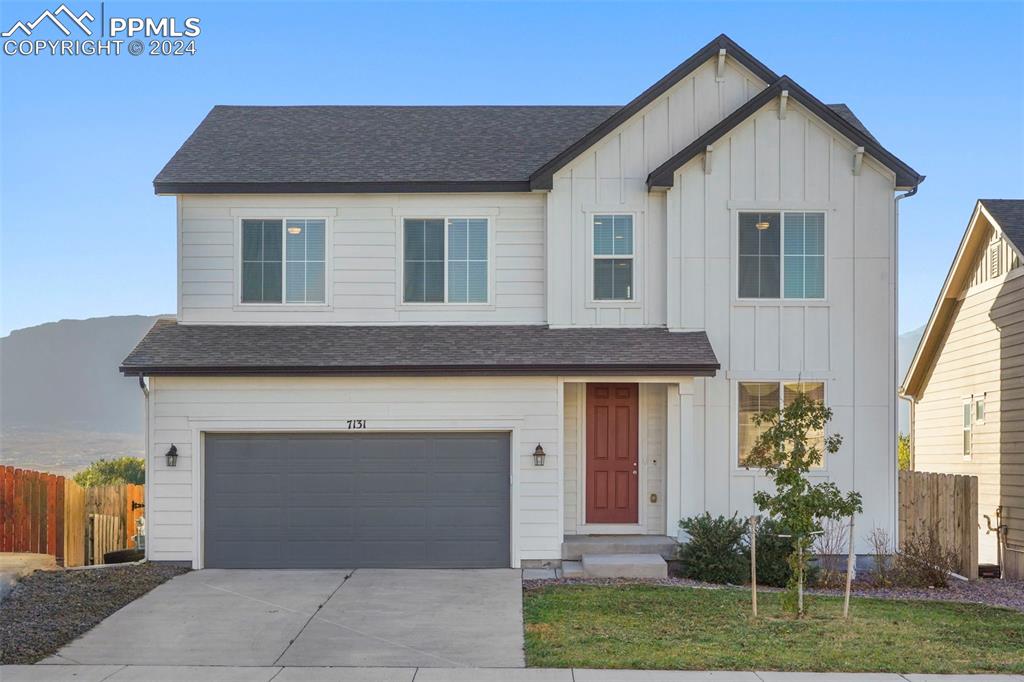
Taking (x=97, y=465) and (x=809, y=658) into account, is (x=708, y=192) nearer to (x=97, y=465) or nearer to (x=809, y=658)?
(x=809, y=658)

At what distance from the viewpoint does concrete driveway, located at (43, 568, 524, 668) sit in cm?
1014

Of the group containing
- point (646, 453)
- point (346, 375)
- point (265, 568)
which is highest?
point (346, 375)

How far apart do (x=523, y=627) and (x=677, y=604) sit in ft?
6.75

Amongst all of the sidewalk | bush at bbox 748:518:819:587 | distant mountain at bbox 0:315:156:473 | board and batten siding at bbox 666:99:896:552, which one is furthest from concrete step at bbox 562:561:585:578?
distant mountain at bbox 0:315:156:473

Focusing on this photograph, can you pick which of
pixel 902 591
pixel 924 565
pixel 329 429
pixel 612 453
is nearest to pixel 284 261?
pixel 329 429

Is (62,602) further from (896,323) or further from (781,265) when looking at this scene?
(896,323)

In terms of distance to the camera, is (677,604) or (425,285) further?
(425,285)

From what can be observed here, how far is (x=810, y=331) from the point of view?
51.2ft

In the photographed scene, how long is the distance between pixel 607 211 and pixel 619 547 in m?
4.96

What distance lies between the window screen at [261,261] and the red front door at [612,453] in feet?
16.6

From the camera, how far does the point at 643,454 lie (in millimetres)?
15859

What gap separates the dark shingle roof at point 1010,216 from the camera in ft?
56.6

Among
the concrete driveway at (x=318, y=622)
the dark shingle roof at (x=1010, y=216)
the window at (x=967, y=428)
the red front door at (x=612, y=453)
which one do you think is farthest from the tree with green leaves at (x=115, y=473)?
the dark shingle roof at (x=1010, y=216)

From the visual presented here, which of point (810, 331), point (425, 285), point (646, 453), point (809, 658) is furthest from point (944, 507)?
point (425, 285)
